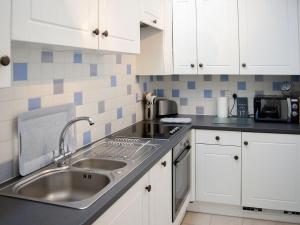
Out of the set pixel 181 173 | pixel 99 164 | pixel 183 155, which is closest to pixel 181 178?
pixel 181 173

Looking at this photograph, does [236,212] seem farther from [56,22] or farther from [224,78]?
[56,22]

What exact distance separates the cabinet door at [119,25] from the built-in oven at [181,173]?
0.84 metres

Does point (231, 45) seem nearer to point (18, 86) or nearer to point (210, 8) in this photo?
point (210, 8)

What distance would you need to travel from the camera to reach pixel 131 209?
1645 mm

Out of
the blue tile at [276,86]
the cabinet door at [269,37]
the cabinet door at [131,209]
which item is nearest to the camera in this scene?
the cabinet door at [131,209]

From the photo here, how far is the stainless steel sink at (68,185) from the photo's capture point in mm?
1684

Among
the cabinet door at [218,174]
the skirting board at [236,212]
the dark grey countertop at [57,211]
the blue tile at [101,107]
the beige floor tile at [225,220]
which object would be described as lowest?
the beige floor tile at [225,220]

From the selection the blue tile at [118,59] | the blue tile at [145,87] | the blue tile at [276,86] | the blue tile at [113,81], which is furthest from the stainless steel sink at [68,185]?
the blue tile at [276,86]

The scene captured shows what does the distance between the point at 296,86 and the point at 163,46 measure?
133 centimetres

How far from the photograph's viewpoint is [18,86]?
1.65 meters

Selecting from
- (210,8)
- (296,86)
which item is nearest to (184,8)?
(210,8)

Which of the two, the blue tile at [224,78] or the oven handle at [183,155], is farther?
the blue tile at [224,78]

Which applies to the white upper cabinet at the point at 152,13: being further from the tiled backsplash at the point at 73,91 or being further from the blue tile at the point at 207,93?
the blue tile at the point at 207,93

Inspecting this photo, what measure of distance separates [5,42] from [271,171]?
8.06 ft
